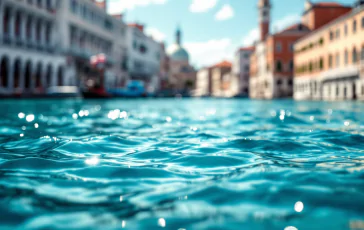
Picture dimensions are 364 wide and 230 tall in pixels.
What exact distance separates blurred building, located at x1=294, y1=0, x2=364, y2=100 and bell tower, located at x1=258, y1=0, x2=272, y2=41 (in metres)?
14.8

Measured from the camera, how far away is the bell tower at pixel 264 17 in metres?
60.2

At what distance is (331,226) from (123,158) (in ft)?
8.17

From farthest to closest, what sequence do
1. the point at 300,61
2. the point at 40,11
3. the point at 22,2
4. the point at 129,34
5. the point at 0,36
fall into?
the point at 129,34 → the point at 300,61 → the point at 40,11 → the point at 22,2 → the point at 0,36

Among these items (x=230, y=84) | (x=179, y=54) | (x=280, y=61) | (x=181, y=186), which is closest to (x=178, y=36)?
(x=179, y=54)

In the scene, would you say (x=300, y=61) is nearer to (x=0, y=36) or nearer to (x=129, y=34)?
(x=129, y=34)

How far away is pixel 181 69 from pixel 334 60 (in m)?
97.6

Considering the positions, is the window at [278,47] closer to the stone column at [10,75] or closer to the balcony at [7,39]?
the balcony at [7,39]

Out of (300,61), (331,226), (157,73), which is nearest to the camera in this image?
(331,226)

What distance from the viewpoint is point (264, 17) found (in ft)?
199

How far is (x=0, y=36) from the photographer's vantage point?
1154 inches

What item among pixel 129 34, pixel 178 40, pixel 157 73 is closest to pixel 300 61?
pixel 129 34

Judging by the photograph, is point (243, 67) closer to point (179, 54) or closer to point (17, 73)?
point (17, 73)

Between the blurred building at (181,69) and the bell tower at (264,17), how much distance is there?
6682 cm

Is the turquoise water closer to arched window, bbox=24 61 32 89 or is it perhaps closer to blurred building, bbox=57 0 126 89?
arched window, bbox=24 61 32 89
